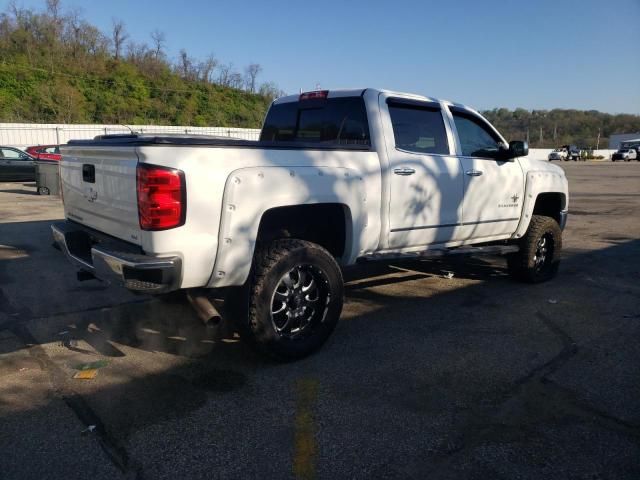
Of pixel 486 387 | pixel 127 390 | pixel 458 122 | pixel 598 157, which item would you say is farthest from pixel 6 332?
pixel 598 157

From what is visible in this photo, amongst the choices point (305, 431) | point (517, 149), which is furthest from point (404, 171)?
point (305, 431)

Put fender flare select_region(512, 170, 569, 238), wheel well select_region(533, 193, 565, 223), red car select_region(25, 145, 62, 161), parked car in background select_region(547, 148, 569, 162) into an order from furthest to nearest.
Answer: parked car in background select_region(547, 148, 569, 162) → red car select_region(25, 145, 62, 161) → wheel well select_region(533, 193, 565, 223) → fender flare select_region(512, 170, 569, 238)

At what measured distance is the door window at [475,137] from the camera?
5.30 metres

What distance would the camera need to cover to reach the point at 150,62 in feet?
181

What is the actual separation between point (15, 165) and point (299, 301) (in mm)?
18520

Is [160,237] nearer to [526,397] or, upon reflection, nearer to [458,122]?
[526,397]

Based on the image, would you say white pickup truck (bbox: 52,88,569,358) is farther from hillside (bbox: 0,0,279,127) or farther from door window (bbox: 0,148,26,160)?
hillside (bbox: 0,0,279,127)

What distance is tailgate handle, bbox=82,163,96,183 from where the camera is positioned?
379 cm

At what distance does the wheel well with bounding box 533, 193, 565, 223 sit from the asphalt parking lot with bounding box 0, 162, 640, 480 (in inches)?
44.6

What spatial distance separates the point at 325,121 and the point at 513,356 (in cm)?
266

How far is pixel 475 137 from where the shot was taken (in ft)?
18.0

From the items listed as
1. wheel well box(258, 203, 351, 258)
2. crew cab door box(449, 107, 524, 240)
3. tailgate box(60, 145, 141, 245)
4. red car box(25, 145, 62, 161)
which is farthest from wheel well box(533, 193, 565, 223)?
red car box(25, 145, 62, 161)

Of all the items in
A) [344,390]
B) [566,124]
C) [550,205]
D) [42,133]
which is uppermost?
[566,124]

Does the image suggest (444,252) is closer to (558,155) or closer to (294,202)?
(294,202)
